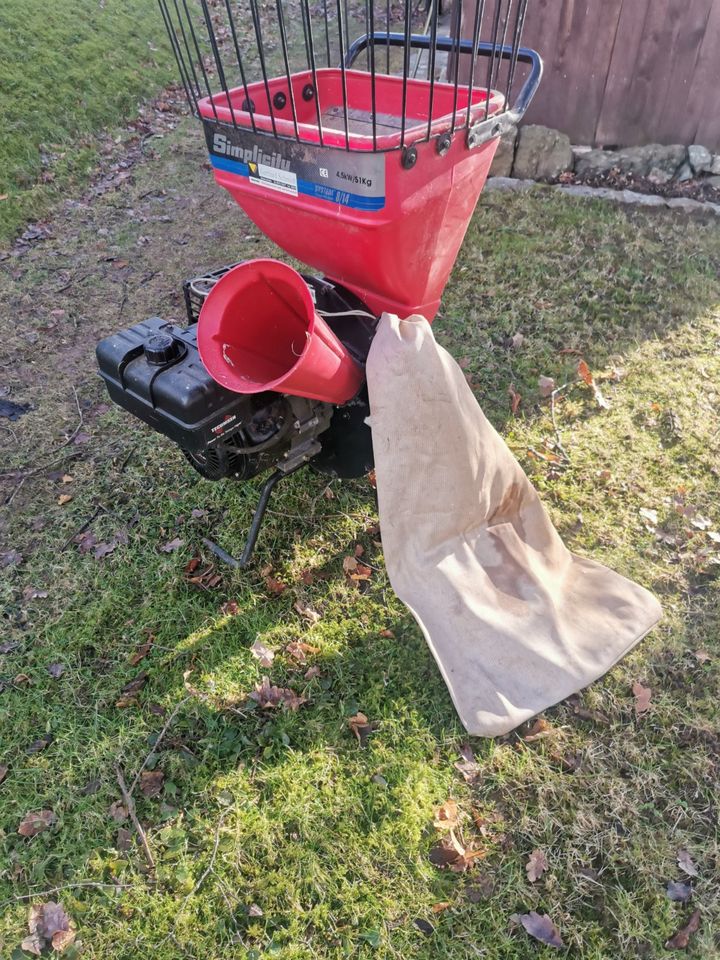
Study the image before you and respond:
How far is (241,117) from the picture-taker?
2271 mm

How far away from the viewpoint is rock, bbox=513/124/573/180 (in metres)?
5.75

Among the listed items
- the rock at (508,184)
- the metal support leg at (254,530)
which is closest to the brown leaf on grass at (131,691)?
the metal support leg at (254,530)

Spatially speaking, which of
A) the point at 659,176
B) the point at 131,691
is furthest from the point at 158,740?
the point at 659,176

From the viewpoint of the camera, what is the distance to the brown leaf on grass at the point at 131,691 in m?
2.64

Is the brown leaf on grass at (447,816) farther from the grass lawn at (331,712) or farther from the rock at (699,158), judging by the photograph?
the rock at (699,158)

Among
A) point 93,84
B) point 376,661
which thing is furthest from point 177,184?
point 376,661

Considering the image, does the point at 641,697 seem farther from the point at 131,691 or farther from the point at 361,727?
the point at 131,691

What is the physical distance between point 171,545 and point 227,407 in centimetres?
115

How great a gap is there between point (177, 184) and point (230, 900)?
6.10 metres

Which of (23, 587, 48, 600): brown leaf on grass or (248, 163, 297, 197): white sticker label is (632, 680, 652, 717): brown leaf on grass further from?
(23, 587, 48, 600): brown leaf on grass

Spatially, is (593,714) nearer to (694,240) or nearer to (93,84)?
(694,240)

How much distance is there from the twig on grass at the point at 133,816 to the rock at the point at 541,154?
5.61 metres

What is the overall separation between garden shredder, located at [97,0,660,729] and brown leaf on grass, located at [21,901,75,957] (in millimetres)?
1480

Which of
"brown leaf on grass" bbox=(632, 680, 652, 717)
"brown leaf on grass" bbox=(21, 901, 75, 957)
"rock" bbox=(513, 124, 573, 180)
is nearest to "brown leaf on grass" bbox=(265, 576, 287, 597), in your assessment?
"brown leaf on grass" bbox=(21, 901, 75, 957)
